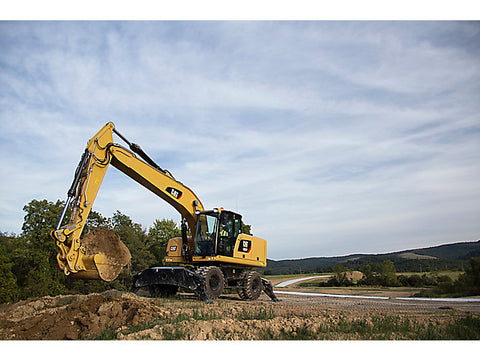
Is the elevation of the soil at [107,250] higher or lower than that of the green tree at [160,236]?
lower

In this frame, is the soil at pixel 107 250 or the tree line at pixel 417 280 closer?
the tree line at pixel 417 280

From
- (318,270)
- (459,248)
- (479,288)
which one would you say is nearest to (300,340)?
(479,288)

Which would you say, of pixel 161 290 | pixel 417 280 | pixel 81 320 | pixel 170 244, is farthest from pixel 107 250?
pixel 417 280

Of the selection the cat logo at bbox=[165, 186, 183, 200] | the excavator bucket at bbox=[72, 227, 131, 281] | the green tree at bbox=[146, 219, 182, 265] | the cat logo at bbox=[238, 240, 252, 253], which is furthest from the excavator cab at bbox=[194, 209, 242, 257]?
the green tree at bbox=[146, 219, 182, 265]

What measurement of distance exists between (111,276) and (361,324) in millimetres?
5864

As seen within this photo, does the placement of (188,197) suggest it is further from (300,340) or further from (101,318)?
(300,340)

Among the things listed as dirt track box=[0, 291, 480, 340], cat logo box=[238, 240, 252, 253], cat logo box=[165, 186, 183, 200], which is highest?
cat logo box=[165, 186, 183, 200]

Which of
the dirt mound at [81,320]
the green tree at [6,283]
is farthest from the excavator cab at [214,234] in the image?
the green tree at [6,283]

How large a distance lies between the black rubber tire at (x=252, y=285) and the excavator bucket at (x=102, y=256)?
5.48 meters

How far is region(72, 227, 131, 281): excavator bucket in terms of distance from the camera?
8594mm

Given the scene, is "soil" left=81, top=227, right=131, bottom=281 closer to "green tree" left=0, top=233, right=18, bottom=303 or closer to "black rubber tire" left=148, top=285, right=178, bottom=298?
"black rubber tire" left=148, top=285, right=178, bottom=298

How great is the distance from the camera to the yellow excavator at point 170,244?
8672mm

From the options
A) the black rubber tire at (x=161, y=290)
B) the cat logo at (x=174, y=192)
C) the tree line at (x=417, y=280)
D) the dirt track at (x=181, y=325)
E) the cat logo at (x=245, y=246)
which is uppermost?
the cat logo at (x=174, y=192)

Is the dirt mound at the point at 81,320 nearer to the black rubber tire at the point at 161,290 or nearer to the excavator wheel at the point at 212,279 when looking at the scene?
the excavator wheel at the point at 212,279
